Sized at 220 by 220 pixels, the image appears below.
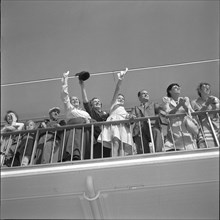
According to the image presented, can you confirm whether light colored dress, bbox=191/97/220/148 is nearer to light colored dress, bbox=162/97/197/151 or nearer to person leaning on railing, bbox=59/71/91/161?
light colored dress, bbox=162/97/197/151

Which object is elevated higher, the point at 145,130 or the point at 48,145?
the point at 145,130

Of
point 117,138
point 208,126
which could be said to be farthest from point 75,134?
point 208,126

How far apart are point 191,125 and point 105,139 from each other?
109cm

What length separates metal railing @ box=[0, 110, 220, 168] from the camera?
4.96 meters

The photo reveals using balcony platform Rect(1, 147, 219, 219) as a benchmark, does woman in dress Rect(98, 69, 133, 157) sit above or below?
above

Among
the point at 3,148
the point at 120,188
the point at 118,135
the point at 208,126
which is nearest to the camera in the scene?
the point at 120,188

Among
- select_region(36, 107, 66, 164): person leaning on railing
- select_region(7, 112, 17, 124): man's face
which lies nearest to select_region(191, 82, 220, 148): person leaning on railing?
select_region(36, 107, 66, 164): person leaning on railing

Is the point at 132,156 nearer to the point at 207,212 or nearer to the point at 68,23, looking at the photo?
the point at 207,212

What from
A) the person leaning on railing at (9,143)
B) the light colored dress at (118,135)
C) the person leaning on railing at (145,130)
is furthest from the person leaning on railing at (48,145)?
the person leaning on railing at (145,130)

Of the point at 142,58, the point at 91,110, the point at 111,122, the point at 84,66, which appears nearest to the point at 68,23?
the point at 84,66

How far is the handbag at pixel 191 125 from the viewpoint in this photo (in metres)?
4.94

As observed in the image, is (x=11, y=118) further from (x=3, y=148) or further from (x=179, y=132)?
(x=179, y=132)

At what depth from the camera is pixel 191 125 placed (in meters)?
4.94

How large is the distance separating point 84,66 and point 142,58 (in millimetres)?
1153
